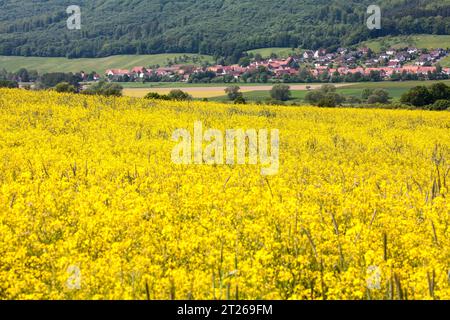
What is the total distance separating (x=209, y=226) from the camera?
962 centimetres

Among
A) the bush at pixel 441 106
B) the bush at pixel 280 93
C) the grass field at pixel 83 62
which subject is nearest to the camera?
the bush at pixel 441 106

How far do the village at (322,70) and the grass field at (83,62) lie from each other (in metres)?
14.2

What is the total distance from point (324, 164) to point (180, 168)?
4325mm

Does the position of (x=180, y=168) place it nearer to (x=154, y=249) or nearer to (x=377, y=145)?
(x=154, y=249)

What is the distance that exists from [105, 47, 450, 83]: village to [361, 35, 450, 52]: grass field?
443 cm

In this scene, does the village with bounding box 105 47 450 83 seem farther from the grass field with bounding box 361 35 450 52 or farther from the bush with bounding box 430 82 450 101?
the bush with bounding box 430 82 450 101

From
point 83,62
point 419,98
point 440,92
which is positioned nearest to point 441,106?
point 419,98

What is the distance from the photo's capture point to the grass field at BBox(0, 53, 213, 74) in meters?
164

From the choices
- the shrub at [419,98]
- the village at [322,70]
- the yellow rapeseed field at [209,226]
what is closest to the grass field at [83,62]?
the village at [322,70]

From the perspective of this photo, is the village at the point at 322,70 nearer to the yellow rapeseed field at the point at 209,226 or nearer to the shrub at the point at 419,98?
the shrub at the point at 419,98

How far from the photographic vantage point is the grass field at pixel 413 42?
581ft

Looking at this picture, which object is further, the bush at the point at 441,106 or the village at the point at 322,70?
the village at the point at 322,70

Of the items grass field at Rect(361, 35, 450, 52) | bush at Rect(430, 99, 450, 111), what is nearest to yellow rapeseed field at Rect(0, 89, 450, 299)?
bush at Rect(430, 99, 450, 111)
